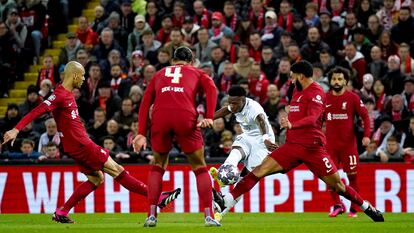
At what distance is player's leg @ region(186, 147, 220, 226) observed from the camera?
15.4 metres

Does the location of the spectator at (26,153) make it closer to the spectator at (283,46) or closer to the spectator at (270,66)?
the spectator at (270,66)

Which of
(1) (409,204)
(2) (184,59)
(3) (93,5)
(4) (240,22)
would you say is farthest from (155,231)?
(3) (93,5)

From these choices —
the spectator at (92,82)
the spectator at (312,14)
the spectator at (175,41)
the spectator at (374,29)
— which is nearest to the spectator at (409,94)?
the spectator at (374,29)

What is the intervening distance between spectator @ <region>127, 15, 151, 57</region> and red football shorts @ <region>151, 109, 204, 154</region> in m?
12.1

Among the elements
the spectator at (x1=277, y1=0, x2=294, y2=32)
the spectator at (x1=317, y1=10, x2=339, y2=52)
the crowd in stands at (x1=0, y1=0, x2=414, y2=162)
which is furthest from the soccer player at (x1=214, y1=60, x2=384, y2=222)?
the spectator at (x1=277, y1=0, x2=294, y2=32)

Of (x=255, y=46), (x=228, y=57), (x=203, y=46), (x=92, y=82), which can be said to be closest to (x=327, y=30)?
(x=255, y=46)

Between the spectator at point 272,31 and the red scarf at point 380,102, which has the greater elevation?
the spectator at point 272,31

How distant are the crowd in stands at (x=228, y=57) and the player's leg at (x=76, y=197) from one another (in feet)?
17.5

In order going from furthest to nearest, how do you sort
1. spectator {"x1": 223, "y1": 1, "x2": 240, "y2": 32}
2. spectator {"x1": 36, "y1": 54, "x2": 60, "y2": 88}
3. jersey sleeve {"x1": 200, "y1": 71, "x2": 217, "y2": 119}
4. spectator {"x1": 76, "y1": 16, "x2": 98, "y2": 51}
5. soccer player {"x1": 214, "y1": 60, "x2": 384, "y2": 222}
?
1. spectator {"x1": 76, "y1": 16, "x2": 98, "y2": 51}
2. spectator {"x1": 36, "y1": 54, "x2": 60, "y2": 88}
3. spectator {"x1": 223, "y1": 1, "x2": 240, "y2": 32}
4. soccer player {"x1": 214, "y1": 60, "x2": 384, "y2": 222}
5. jersey sleeve {"x1": 200, "y1": 71, "x2": 217, "y2": 119}

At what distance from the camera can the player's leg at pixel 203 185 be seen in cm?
1542

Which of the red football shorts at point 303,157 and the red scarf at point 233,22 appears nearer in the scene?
the red football shorts at point 303,157

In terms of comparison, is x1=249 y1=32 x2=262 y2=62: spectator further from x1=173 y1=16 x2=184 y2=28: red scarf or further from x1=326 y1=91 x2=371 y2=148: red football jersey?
x1=326 y1=91 x2=371 y2=148: red football jersey

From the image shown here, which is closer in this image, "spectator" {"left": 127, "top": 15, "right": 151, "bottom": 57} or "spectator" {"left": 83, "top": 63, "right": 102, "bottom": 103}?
"spectator" {"left": 83, "top": 63, "right": 102, "bottom": 103}

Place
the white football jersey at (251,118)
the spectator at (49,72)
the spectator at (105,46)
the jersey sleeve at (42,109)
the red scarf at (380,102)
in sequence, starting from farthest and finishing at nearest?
the spectator at (49,72) → the spectator at (105,46) → the red scarf at (380,102) → the white football jersey at (251,118) → the jersey sleeve at (42,109)
